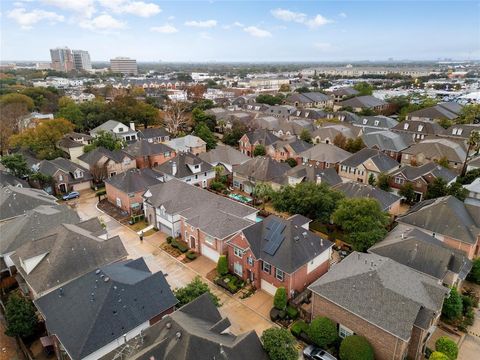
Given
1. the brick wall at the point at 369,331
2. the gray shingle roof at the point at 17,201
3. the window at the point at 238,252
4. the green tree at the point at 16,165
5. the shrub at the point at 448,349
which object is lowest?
the shrub at the point at 448,349

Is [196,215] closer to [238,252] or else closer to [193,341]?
[238,252]

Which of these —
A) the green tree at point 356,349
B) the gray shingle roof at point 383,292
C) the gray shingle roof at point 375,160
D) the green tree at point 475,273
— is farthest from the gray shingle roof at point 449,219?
the green tree at point 356,349

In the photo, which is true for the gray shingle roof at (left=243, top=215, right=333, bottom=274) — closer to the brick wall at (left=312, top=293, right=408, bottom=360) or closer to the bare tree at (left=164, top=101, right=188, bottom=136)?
the brick wall at (left=312, top=293, right=408, bottom=360)

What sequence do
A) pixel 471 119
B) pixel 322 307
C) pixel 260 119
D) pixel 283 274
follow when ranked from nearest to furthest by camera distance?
pixel 322 307 → pixel 283 274 → pixel 471 119 → pixel 260 119

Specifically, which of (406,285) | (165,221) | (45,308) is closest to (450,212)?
(406,285)

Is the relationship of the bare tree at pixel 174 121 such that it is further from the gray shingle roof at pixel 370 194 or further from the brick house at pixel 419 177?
the brick house at pixel 419 177

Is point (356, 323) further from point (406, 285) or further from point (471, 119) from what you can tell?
point (471, 119)
